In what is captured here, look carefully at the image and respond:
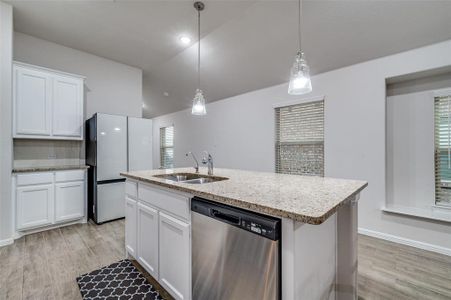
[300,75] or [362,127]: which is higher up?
[300,75]

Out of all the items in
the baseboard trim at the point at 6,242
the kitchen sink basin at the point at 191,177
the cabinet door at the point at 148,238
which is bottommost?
the baseboard trim at the point at 6,242

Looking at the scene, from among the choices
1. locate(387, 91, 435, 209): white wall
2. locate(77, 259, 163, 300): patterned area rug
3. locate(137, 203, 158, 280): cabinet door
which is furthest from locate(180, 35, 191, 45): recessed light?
locate(77, 259, 163, 300): patterned area rug

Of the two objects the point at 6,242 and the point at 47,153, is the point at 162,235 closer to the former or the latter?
the point at 6,242

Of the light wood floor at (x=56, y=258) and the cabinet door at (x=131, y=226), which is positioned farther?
the cabinet door at (x=131, y=226)

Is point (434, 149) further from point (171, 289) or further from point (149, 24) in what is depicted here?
point (149, 24)

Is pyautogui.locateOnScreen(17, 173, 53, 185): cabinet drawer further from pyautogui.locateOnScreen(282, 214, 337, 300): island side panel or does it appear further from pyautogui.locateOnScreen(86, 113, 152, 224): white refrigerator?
pyautogui.locateOnScreen(282, 214, 337, 300): island side panel

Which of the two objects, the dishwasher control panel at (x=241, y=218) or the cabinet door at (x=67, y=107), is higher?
the cabinet door at (x=67, y=107)

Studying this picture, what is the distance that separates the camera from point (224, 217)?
120cm

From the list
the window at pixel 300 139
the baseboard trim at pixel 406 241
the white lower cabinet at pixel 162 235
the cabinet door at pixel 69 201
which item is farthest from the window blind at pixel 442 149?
the cabinet door at pixel 69 201

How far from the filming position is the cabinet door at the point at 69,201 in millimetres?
3145

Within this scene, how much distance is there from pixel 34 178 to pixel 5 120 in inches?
32.7

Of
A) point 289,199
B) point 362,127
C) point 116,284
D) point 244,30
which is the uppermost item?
point 244,30

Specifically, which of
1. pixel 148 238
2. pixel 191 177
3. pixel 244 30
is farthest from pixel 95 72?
pixel 148 238

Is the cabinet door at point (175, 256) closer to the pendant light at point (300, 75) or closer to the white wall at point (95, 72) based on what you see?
the pendant light at point (300, 75)
